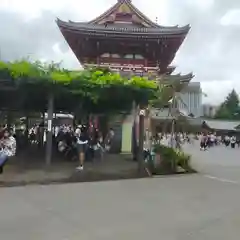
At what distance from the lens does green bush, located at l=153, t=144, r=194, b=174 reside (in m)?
17.0

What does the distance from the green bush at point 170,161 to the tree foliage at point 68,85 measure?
6.47 ft

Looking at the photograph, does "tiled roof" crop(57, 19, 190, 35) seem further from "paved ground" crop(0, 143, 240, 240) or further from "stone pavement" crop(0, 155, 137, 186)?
"paved ground" crop(0, 143, 240, 240)

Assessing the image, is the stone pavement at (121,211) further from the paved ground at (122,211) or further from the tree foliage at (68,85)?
the tree foliage at (68,85)

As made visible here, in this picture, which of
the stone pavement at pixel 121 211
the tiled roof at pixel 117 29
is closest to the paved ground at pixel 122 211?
the stone pavement at pixel 121 211

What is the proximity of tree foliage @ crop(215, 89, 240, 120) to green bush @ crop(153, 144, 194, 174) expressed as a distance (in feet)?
317

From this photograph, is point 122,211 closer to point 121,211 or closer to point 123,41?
point 121,211

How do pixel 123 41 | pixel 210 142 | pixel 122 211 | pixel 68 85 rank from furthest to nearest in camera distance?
pixel 210 142 → pixel 123 41 → pixel 68 85 → pixel 122 211

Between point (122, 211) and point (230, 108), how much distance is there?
113 m

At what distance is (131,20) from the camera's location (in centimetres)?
3662

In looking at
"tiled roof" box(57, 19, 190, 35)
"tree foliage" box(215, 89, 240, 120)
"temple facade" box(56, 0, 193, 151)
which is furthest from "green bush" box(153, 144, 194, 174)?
"tree foliage" box(215, 89, 240, 120)

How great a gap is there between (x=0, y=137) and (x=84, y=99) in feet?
10.6

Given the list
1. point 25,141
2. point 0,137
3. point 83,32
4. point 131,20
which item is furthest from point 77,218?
point 131,20

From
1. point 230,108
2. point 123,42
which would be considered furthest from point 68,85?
point 230,108

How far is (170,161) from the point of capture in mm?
17234
